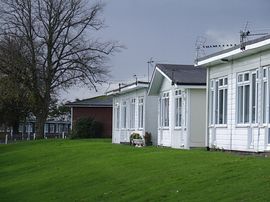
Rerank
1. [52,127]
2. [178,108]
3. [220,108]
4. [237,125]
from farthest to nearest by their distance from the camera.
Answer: [52,127] → [178,108] → [220,108] → [237,125]

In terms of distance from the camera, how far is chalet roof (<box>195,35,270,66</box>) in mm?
19969

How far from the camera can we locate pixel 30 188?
62.3ft

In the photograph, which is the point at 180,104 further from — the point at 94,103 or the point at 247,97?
the point at 94,103

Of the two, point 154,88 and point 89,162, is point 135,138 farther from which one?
point 89,162

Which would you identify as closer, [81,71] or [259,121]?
[259,121]

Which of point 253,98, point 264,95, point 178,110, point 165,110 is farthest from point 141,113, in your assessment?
point 264,95

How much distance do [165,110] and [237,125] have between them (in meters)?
10.7

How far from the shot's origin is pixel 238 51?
2170cm

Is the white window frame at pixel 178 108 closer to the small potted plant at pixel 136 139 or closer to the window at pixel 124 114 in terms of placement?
the small potted plant at pixel 136 139

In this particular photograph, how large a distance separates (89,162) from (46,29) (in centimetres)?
3235

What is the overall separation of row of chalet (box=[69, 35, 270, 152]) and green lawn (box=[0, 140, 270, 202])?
3.02 metres

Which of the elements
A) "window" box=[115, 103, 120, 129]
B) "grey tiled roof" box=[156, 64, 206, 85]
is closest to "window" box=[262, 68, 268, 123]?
"grey tiled roof" box=[156, 64, 206, 85]

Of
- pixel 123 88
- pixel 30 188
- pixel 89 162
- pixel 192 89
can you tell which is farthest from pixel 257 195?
pixel 123 88

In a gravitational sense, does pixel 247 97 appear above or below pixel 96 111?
below
